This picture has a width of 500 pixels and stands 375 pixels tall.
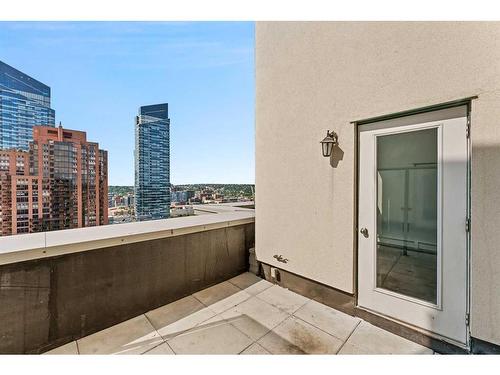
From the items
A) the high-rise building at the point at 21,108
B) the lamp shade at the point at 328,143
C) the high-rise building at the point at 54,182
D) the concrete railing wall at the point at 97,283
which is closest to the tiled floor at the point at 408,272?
the lamp shade at the point at 328,143

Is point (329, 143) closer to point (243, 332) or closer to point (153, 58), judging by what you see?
point (243, 332)

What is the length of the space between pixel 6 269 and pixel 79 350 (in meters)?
0.90

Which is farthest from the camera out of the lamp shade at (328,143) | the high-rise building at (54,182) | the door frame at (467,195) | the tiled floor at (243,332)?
the high-rise building at (54,182)

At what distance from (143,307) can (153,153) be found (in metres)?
15.3

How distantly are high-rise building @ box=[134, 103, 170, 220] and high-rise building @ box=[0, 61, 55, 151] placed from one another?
5.40m

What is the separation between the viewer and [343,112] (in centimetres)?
229

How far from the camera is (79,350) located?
174cm

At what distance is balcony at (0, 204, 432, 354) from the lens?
167 cm

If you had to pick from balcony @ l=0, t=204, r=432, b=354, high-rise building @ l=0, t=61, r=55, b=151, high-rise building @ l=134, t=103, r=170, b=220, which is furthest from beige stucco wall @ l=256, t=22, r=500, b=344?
high-rise building @ l=134, t=103, r=170, b=220

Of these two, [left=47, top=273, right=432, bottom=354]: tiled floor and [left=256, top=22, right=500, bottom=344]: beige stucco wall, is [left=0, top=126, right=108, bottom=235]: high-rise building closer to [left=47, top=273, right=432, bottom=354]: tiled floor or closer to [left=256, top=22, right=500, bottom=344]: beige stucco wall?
[left=47, top=273, right=432, bottom=354]: tiled floor

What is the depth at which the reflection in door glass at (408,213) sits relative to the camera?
186cm

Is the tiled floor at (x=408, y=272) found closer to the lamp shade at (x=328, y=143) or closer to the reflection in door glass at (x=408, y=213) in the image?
the reflection in door glass at (x=408, y=213)

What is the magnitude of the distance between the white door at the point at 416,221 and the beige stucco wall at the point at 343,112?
0.13 metres
